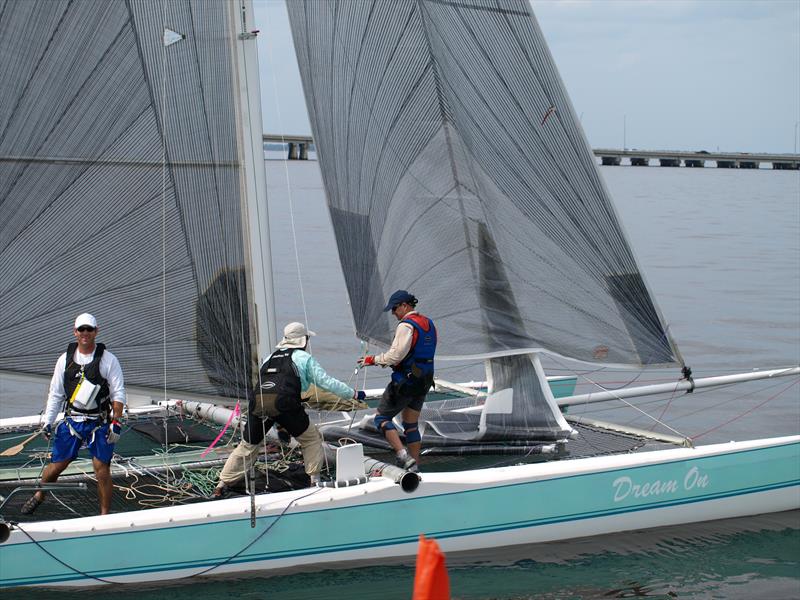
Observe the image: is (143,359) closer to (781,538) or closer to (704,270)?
(781,538)

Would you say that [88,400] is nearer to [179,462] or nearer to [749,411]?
[179,462]

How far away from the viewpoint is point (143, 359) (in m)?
8.02

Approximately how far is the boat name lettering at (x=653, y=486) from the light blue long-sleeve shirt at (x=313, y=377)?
2.16 metres

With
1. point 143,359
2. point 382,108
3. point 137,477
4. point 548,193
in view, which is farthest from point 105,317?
point 548,193

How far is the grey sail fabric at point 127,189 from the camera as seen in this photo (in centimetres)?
761

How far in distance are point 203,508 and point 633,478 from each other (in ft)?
10.2

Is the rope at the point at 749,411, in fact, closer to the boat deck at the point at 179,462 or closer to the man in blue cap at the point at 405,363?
the boat deck at the point at 179,462

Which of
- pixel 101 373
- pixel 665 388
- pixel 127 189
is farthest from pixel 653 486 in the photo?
pixel 127 189

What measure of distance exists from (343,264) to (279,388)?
2.23 m

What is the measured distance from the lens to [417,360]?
805 centimetres

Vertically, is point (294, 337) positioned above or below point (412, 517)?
above

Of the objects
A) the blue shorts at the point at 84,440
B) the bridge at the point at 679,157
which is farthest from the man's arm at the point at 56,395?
the bridge at the point at 679,157

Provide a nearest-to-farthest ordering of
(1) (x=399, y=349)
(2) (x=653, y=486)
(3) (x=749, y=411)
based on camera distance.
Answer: (1) (x=399, y=349) < (2) (x=653, y=486) < (3) (x=749, y=411)

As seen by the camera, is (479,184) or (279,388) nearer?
(279,388)
